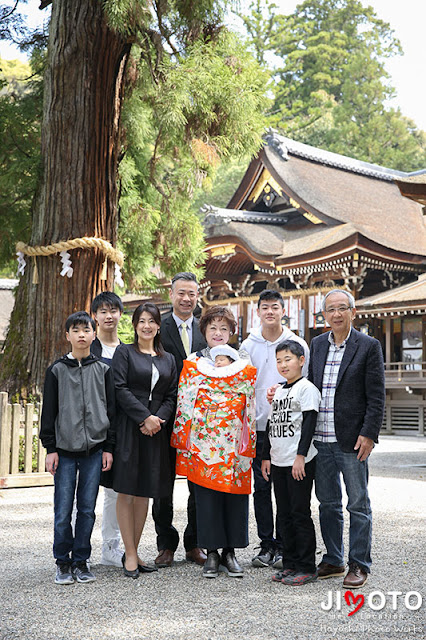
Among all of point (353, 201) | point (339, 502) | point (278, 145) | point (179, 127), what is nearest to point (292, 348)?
point (339, 502)

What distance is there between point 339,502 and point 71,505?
1.32 meters

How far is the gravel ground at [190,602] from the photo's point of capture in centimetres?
255

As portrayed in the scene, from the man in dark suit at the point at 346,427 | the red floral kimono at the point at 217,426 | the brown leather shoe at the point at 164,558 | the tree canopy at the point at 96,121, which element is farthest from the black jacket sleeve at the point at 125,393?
the tree canopy at the point at 96,121

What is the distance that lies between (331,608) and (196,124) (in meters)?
5.52

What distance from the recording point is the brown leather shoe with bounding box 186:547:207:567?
366 cm

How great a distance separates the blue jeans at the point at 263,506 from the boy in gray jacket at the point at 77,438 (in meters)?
0.85

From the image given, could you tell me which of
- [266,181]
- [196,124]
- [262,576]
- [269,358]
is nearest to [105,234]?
[196,124]

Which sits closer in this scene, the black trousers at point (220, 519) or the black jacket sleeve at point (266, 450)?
the black trousers at point (220, 519)

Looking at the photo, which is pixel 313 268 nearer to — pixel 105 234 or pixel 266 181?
pixel 266 181

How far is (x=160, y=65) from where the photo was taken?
7.11 metres

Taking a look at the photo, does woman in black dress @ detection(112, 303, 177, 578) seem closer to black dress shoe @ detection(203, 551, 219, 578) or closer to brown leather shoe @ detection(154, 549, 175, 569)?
brown leather shoe @ detection(154, 549, 175, 569)

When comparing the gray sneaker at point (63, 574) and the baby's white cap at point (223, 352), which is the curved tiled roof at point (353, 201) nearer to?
the baby's white cap at point (223, 352)

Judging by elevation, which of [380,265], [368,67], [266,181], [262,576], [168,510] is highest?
[368,67]

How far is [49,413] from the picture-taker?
3373 mm
